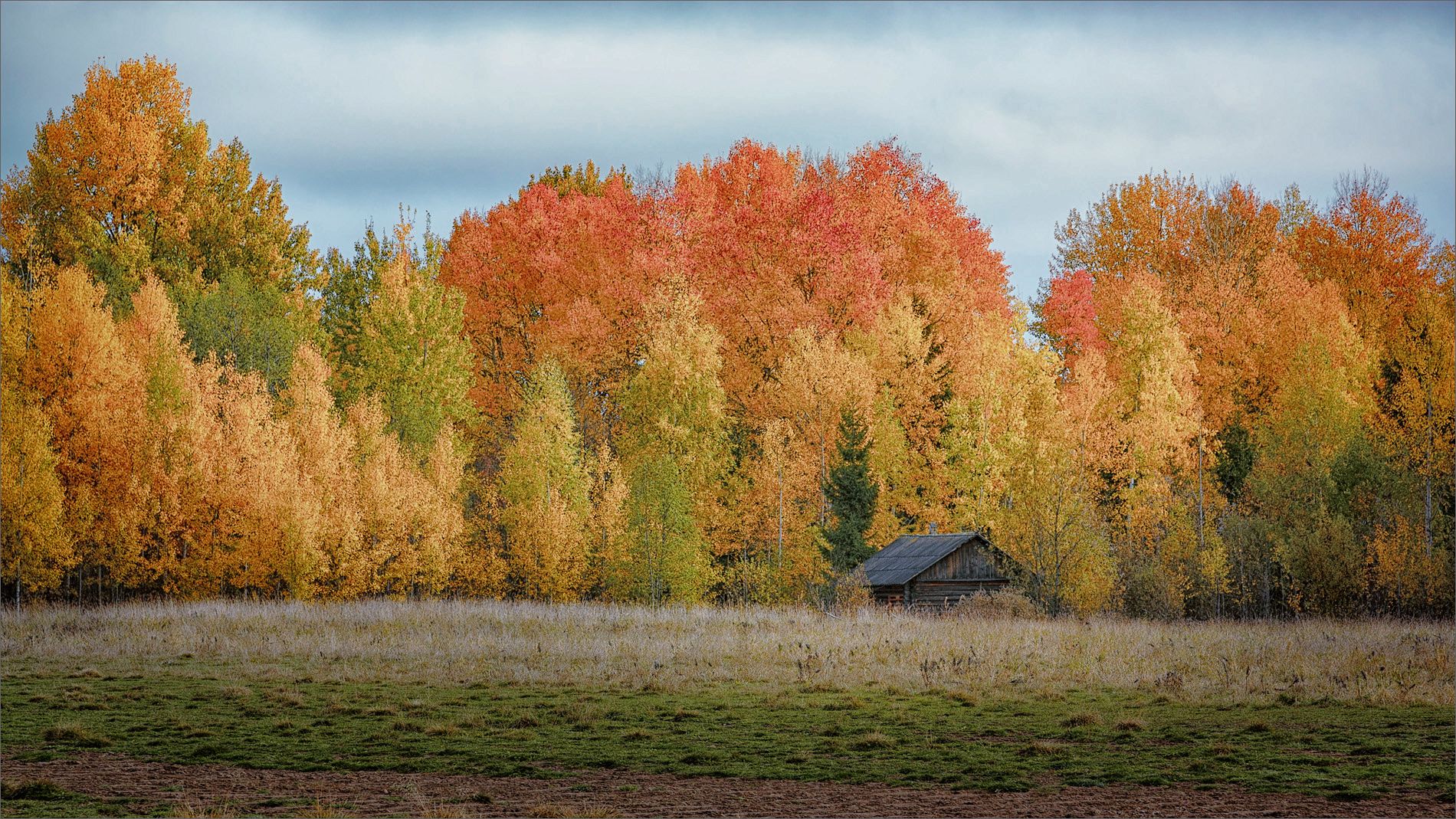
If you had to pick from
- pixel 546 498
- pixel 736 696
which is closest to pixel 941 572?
pixel 546 498

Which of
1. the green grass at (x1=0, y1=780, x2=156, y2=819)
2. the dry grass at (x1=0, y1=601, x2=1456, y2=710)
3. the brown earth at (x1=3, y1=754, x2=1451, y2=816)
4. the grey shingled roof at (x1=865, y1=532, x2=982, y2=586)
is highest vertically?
the grey shingled roof at (x1=865, y1=532, x2=982, y2=586)

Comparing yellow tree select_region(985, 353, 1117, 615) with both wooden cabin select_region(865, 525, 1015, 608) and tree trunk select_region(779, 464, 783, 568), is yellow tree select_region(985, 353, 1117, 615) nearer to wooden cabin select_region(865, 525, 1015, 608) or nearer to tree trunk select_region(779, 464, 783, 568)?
wooden cabin select_region(865, 525, 1015, 608)

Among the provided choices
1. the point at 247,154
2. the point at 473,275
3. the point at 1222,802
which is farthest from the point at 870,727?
the point at 247,154

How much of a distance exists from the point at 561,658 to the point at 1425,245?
46381 mm

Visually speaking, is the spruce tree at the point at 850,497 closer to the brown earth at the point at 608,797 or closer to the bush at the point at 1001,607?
the bush at the point at 1001,607

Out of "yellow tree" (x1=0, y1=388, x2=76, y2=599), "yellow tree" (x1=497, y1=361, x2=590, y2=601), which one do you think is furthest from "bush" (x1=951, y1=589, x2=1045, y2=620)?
"yellow tree" (x1=0, y1=388, x2=76, y2=599)

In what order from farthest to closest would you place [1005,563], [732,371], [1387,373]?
[732,371] < [1387,373] < [1005,563]

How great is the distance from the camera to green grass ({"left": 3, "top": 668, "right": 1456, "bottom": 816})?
50.3ft

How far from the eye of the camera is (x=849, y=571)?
42375mm

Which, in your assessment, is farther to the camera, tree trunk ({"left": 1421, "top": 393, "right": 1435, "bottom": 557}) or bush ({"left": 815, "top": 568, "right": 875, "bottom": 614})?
tree trunk ({"left": 1421, "top": 393, "right": 1435, "bottom": 557})

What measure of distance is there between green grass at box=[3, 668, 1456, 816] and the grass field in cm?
7

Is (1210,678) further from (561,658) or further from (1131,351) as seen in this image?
(1131,351)

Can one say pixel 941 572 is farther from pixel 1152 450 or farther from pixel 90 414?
pixel 90 414

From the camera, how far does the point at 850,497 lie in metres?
43.4
